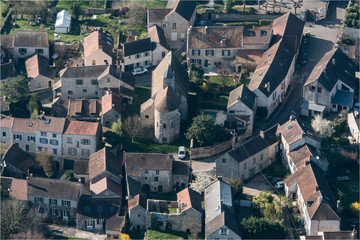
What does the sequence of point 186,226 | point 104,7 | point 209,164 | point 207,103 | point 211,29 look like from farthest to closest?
point 104,7 → point 211,29 → point 207,103 → point 209,164 → point 186,226

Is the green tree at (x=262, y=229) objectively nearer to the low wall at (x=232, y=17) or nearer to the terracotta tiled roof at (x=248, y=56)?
the terracotta tiled roof at (x=248, y=56)

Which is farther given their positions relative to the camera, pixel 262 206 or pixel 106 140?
pixel 106 140

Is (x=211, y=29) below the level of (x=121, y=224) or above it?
above

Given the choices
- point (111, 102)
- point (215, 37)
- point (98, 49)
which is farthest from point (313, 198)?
point (98, 49)

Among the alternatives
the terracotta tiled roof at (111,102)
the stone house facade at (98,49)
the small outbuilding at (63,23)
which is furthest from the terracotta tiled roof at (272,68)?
the small outbuilding at (63,23)

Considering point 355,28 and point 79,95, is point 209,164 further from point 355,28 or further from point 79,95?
point 355,28

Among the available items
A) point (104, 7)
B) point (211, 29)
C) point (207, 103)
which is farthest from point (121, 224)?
point (104, 7)

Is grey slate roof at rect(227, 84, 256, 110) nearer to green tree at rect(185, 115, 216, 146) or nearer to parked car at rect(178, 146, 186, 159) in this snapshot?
green tree at rect(185, 115, 216, 146)

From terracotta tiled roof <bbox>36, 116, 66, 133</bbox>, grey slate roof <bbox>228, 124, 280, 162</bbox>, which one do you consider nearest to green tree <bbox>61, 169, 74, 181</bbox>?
terracotta tiled roof <bbox>36, 116, 66, 133</bbox>
